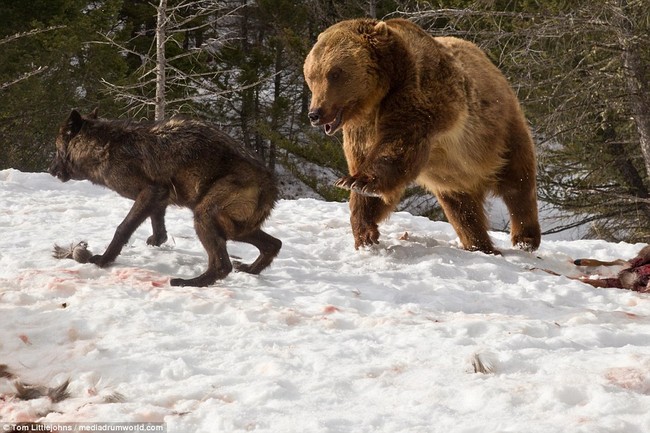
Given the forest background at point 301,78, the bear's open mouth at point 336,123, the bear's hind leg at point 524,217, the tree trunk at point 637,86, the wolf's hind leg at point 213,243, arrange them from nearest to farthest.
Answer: the wolf's hind leg at point 213,243, the bear's open mouth at point 336,123, the bear's hind leg at point 524,217, the tree trunk at point 637,86, the forest background at point 301,78

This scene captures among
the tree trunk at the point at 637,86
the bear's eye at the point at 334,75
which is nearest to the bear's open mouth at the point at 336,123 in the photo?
the bear's eye at the point at 334,75

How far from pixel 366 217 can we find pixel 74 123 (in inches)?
111

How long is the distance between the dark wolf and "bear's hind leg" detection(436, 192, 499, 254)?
2441 mm

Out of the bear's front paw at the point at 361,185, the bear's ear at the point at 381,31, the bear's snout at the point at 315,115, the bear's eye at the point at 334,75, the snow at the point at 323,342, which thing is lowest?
the snow at the point at 323,342

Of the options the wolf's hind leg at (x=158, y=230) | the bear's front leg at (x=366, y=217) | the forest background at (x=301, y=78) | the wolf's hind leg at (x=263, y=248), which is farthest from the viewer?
the forest background at (x=301, y=78)

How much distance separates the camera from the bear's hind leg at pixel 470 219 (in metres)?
7.89

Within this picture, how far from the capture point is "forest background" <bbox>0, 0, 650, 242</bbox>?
37.9 ft

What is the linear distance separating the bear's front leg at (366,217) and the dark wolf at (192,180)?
1317 mm

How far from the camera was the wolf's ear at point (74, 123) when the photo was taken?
6601 millimetres

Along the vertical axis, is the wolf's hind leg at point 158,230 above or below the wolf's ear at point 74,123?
below

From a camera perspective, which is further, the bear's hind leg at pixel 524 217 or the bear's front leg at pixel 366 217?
the bear's hind leg at pixel 524 217

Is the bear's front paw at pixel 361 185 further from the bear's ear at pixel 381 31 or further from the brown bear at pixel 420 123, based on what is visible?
the bear's ear at pixel 381 31

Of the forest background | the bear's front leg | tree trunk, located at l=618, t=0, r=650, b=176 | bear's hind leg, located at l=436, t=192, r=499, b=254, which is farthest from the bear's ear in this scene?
tree trunk, located at l=618, t=0, r=650, b=176

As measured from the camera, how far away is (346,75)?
21.4ft
